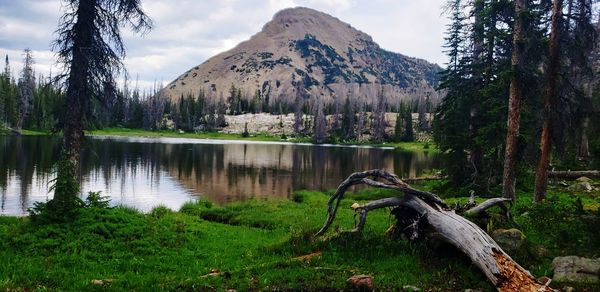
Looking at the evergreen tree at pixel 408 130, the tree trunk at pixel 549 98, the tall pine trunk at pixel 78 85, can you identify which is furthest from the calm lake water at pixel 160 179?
the evergreen tree at pixel 408 130

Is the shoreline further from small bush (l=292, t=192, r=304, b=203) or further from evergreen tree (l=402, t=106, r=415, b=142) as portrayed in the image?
small bush (l=292, t=192, r=304, b=203)

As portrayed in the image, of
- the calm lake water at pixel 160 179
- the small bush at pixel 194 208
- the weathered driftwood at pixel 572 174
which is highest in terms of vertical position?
the weathered driftwood at pixel 572 174

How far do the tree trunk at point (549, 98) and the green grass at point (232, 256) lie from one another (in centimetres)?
345

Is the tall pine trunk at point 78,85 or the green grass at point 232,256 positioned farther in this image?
the tall pine trunk at point 78,85

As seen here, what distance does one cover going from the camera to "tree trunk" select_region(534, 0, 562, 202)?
21.1 meters

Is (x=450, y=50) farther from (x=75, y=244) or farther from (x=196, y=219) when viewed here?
(x=75, y=244)

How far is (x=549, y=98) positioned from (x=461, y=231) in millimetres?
13131

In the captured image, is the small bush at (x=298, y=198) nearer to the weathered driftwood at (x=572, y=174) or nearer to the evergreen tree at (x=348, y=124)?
the weathered driftwood at (x=572, y=174)

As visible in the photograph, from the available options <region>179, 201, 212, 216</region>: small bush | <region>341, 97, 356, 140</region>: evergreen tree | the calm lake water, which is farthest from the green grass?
<region>341, 97, 356, 140</region>: evergreen tree

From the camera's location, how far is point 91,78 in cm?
1995

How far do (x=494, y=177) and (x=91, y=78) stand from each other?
2892 cm

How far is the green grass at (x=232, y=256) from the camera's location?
11.6 m

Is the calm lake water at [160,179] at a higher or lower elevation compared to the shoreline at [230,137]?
lower

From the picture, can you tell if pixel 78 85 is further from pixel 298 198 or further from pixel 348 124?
pixel 348 124
